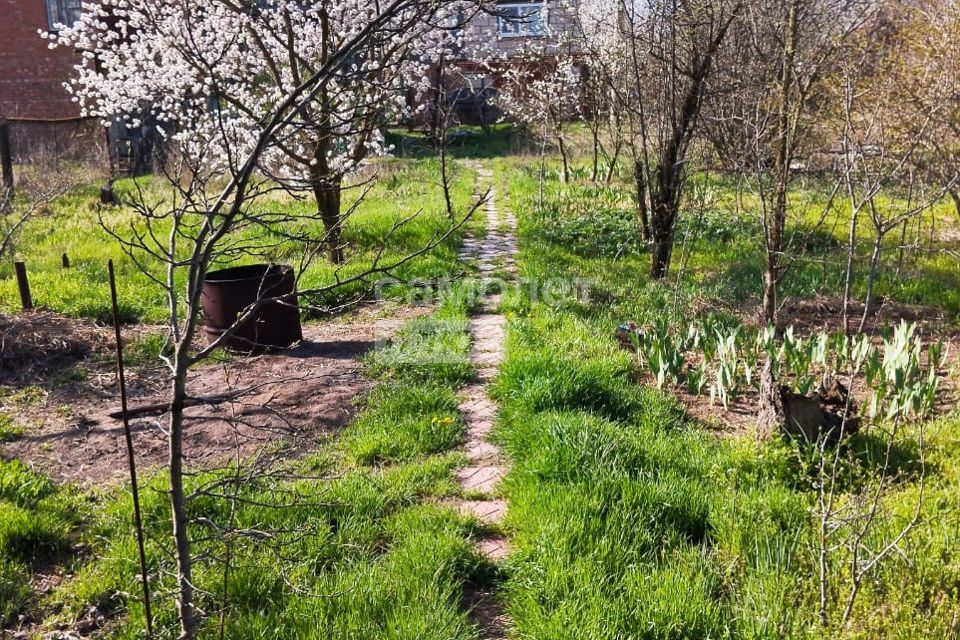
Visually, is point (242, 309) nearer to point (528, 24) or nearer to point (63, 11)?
point (528, 24)

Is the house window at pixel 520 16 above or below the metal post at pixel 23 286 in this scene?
above

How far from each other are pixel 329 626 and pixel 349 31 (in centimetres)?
962

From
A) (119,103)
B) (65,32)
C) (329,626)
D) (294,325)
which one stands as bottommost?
(329,626)

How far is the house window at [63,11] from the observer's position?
22219mm

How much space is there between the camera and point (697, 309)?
705 centimetres

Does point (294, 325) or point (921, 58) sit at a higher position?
→ point (921, 58)

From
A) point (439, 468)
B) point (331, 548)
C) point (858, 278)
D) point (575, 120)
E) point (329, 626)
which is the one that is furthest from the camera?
point (575, 120)

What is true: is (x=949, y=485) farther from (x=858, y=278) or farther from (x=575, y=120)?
(x=575, y=120)

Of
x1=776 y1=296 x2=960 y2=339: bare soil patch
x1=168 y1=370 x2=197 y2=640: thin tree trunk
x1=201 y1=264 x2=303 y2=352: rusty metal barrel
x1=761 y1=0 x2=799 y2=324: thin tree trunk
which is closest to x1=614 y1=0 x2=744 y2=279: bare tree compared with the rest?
x1=761 y1=0 x2=799 y2=324: thin tree trunk

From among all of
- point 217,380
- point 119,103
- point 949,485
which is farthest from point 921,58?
point 119,103

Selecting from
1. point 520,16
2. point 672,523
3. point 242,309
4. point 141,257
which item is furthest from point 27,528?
point 141,257

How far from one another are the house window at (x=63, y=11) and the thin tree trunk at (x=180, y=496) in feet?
81.4

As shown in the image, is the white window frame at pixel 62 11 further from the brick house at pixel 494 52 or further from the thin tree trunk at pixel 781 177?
the thin tree trunk at pixel 781 177

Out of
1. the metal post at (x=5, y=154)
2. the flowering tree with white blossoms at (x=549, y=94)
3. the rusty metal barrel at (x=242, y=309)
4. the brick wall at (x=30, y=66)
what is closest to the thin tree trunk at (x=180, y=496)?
the rusty metal barrel at (x=242, y=309)
